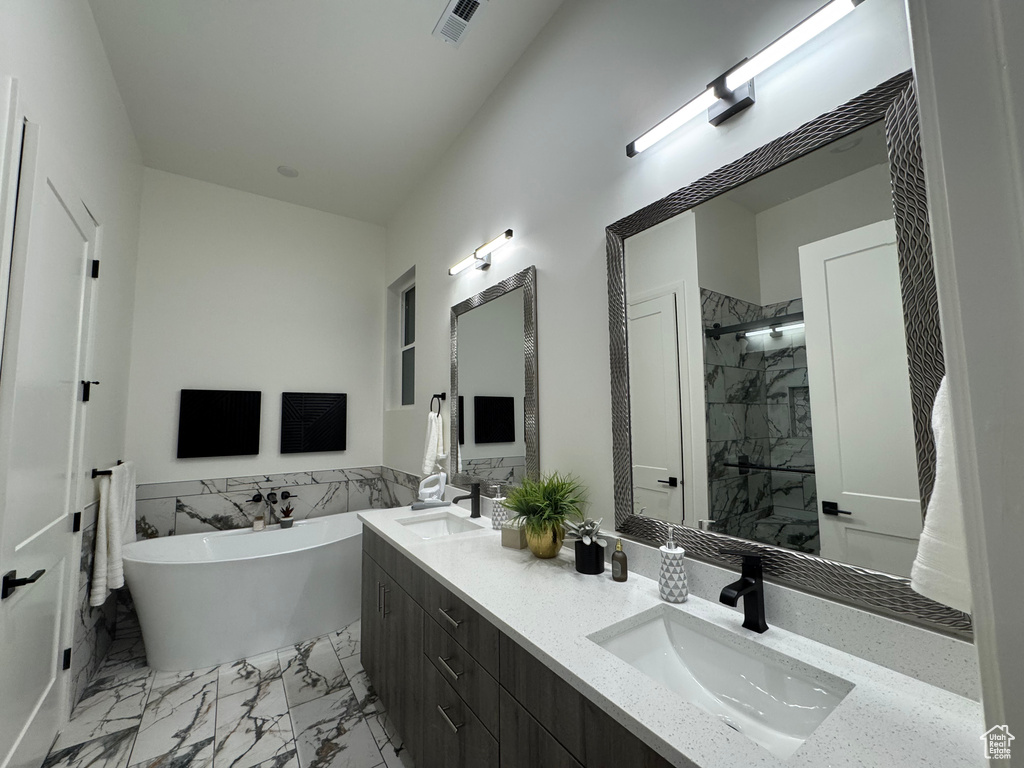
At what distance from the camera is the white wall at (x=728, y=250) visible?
1.19 meters

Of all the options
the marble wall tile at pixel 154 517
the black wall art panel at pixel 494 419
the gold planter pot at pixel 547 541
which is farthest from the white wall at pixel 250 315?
the gold planter pot at pixel 547 541

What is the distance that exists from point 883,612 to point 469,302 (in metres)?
2.09

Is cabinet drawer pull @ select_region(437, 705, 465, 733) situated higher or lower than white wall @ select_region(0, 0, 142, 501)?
lower

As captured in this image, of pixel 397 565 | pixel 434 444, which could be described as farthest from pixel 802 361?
pixel 434 444

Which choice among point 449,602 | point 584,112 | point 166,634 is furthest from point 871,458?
point 166,634

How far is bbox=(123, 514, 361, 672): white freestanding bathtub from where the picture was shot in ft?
7.72

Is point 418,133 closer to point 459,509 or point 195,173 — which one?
point 195,173

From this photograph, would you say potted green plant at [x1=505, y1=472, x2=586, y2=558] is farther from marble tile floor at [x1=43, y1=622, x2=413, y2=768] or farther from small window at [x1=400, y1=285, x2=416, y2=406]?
small window at [x1=400, y1=285, x2=416, y2=406]

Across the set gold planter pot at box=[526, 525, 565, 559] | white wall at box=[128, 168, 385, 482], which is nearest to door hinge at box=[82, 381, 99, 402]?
white wall at box=[128, 168, 385, 482]

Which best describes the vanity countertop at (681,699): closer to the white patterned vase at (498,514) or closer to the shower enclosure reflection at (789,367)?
the shower enclosure reflection at (789,367)

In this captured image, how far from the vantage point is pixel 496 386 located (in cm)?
226

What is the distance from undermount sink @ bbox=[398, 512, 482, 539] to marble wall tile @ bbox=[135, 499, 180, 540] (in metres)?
1.97

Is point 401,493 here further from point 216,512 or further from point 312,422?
Answer: point 216,512

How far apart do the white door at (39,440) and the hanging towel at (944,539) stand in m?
2.12
